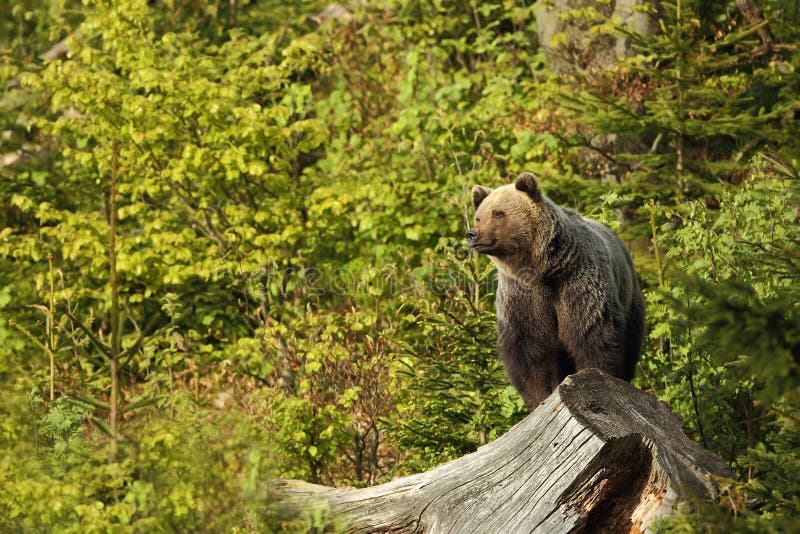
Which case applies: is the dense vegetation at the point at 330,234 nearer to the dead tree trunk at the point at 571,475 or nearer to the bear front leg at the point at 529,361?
the dead tree trunk at the point at 571,475

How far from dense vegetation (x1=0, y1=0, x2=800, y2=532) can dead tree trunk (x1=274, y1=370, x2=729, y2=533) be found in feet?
1.08

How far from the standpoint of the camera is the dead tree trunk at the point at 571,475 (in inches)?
184

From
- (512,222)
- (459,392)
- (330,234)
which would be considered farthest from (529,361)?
(330,234)

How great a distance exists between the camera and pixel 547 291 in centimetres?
599

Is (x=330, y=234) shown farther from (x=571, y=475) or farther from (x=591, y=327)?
(x=571, y=475)

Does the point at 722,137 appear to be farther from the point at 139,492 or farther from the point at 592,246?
the point at 139,492

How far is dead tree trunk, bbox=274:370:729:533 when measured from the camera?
4.67 m

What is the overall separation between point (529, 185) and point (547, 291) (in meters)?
0.60

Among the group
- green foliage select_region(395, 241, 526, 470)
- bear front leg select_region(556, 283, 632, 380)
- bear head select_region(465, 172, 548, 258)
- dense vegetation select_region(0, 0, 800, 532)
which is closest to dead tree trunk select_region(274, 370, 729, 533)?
dense vegetation select_region(0, 0, 800, 532)

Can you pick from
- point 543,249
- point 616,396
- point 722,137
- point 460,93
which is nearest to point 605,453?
point 616,396

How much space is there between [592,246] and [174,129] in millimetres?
5414

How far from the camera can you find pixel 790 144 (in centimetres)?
912

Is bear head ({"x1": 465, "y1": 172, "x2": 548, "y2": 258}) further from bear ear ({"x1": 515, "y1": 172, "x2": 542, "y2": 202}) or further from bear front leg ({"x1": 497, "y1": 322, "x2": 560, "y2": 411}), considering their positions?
bear front leg ({"x1": 497, "y1": 322, "x2": 560, "y2": 411})

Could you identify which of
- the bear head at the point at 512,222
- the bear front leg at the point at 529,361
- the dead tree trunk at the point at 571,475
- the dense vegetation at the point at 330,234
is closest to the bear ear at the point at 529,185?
the bear head at the point at 512,222
